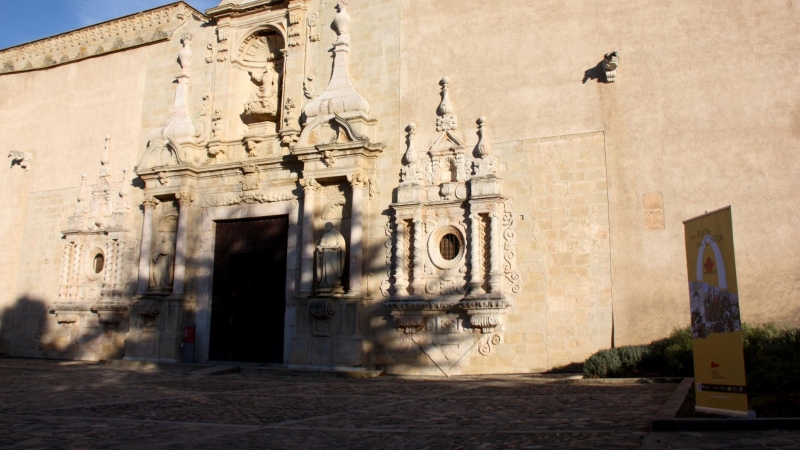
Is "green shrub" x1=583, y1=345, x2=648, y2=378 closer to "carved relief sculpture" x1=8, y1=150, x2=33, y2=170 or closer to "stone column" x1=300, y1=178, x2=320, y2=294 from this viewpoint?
"stone column" x1=300, y1=178, x2=320, y2=294

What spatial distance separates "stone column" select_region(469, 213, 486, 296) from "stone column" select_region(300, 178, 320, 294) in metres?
3.19

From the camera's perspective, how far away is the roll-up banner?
5.68 m

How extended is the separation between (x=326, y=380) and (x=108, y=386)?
3396 mm

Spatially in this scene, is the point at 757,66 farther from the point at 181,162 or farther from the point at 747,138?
the point at 181,162

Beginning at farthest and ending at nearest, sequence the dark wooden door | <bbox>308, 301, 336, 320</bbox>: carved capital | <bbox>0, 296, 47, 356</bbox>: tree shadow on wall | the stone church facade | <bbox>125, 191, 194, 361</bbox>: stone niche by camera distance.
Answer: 1. <bbox>0, 296, 47, 356</bbox>: tree shadow on wall
2. <bbox>125, 191, 194, 361</bbox>: stone niche
3. the dark wooden door
4. <bbox>308, 301, 336, 320</bbox>: carved capital
5. the stone church facade

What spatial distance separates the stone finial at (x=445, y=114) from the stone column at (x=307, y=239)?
108 inches

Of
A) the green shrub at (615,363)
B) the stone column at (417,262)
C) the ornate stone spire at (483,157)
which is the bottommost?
the green shrub at (615,363)

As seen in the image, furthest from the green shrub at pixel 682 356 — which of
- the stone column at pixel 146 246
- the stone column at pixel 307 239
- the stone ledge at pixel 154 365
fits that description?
the stone column at pixel 146 246

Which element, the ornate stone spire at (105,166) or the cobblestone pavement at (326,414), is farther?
the ornate stone spire at (105,166)

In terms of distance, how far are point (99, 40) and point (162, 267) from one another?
710 cm

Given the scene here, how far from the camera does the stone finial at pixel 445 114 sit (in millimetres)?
12539

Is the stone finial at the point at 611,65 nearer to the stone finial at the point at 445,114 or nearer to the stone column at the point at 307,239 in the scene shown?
the stone finial at the point at 445,114

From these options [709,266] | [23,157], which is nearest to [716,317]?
[709,266]

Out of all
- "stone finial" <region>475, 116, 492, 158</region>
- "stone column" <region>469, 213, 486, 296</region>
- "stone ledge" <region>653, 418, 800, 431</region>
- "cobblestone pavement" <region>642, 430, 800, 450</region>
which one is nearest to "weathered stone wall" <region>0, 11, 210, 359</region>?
"stone finial" <region>475, 116, 492, 158</region>
